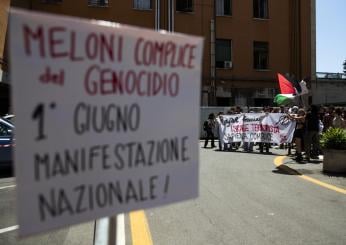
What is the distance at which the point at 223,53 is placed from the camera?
36.1 m

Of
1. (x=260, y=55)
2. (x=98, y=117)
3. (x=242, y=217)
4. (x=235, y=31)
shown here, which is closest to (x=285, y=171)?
(x=242, y=217)

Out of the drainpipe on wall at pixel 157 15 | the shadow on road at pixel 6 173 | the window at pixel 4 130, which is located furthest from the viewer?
the drainpipe on wall at pixel 157 15

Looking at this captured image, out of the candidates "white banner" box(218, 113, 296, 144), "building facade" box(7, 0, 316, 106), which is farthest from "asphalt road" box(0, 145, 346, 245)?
"building facade" box(7, 0, 316, 106)

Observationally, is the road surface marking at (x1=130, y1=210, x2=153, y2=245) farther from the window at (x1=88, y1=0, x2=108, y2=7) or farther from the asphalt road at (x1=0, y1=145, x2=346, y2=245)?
the window at (x1=88, y1=0, x2=108, y2=7)

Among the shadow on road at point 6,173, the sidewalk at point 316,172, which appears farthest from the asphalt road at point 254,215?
the shadow on road at point 6,173

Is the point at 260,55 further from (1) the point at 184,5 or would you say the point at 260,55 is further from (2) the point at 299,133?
(2) the point at 299,133

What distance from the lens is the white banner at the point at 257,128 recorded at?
58.8ft

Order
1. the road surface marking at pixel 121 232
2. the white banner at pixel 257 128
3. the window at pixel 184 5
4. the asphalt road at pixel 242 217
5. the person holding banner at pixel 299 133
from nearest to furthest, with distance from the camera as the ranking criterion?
the road surface marking at pixel 121 232 < the asphalt road at pixel 242 217 < the person holding banner at pixel 299 133 < the white banner at pixel 257 128 < the window at pixel 184 5

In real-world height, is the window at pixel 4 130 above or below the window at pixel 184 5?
below

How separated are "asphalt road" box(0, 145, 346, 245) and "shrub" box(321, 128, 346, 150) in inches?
44.8

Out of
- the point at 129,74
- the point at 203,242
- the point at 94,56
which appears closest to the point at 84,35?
the point at 94,56

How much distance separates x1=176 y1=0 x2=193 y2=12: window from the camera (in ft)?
116

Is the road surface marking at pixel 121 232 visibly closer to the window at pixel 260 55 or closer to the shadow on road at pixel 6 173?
the shadow on road at pixel 6 173

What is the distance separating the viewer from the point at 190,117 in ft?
10.7
